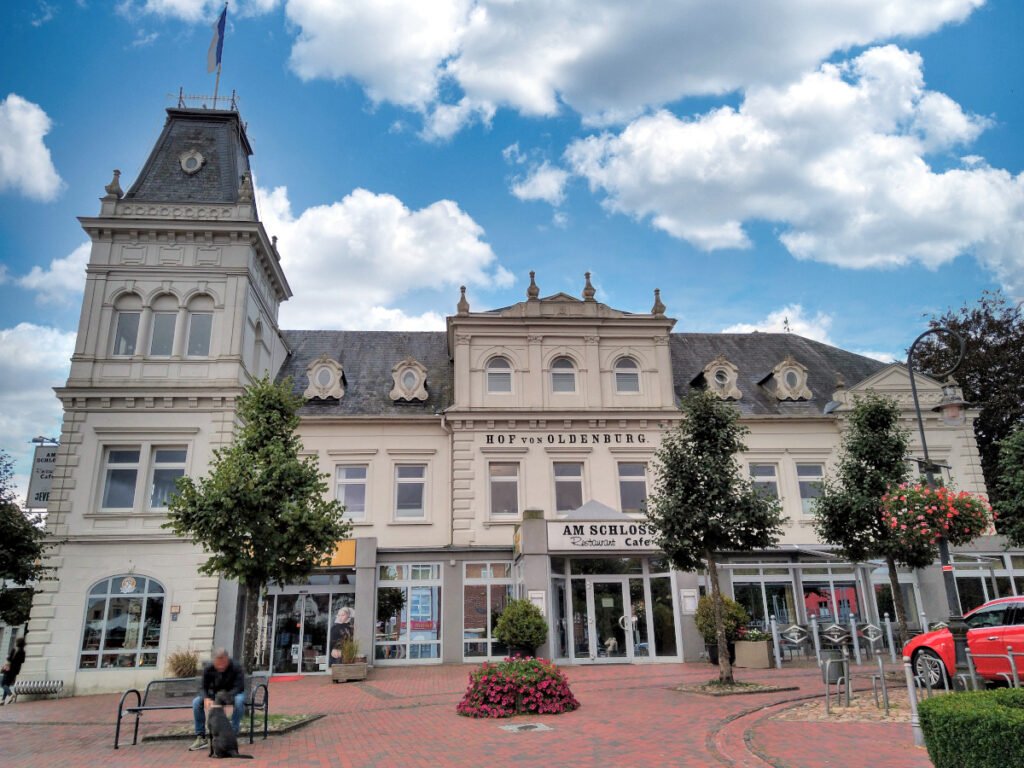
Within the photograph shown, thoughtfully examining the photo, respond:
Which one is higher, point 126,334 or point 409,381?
point 126,334

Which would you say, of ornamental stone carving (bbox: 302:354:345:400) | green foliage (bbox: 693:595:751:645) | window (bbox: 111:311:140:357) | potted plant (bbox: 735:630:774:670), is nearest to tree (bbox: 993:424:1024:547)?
potted plant (bbox: 735:630:774:670)

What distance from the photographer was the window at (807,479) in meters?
26.4

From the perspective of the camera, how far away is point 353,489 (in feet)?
83.9

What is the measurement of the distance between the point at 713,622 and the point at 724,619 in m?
0.65

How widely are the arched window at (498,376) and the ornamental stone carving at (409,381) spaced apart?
103 inches

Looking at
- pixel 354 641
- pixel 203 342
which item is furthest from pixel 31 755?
pixel 203 342

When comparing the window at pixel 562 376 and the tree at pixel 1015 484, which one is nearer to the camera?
the tree at pixel 1015 484

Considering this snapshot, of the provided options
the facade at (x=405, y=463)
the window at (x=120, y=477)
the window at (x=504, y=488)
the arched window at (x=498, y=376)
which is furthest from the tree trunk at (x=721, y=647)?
the window at (x=120, y=477)

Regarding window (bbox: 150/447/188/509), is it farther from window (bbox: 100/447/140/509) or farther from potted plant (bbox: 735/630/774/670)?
potted plant (bbox: 735/630/774/670)

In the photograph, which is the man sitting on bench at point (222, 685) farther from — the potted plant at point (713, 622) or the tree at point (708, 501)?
the potted plant at point (713, 622)

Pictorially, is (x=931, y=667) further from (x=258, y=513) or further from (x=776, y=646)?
(x=258, y=513)

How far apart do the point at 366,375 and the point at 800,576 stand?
58.2ft

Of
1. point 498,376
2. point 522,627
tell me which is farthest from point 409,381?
point 522,627

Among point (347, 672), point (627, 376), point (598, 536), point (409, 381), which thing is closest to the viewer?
point (347, 672)
